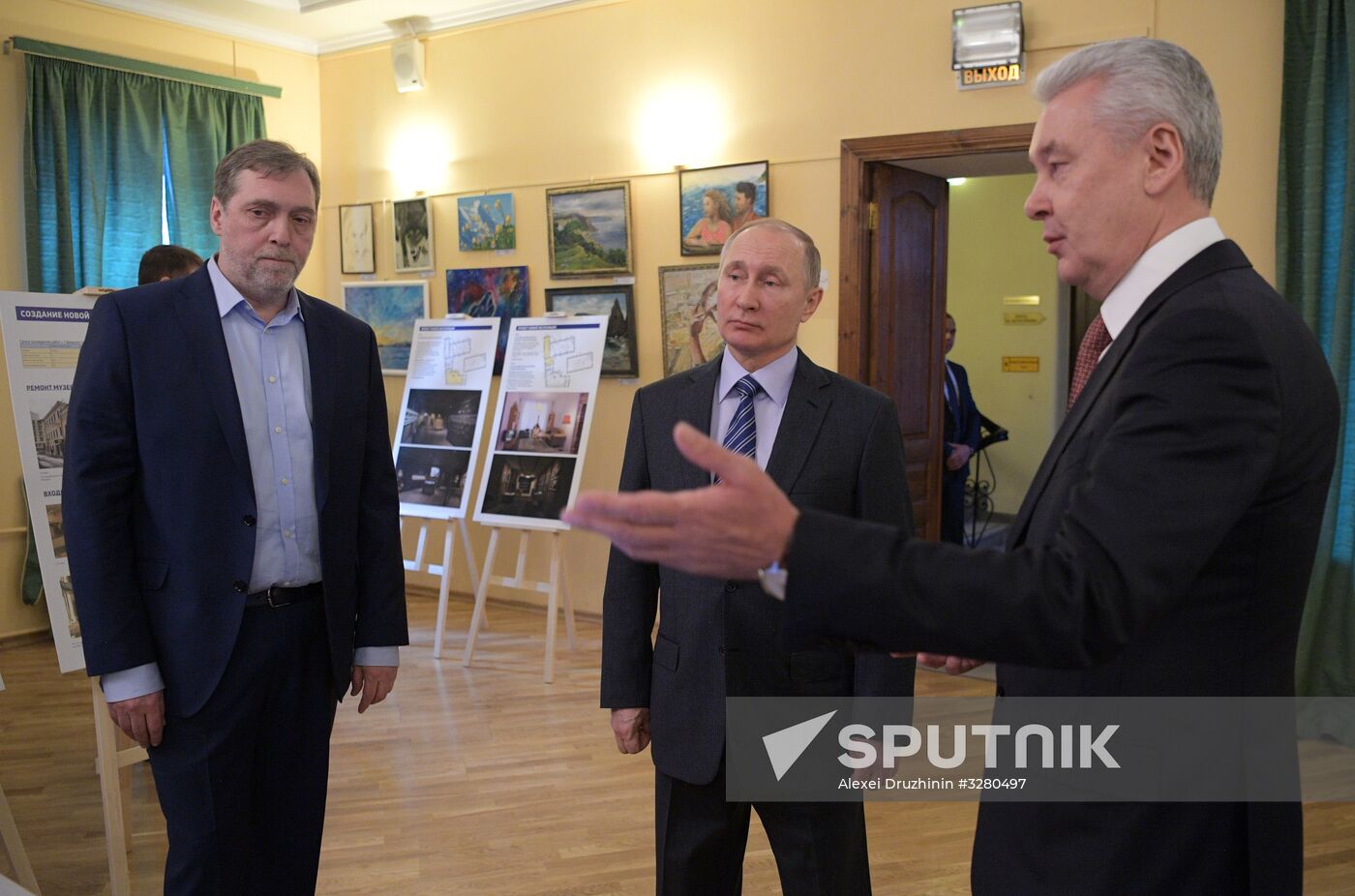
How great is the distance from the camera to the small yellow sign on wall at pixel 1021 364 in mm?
10391

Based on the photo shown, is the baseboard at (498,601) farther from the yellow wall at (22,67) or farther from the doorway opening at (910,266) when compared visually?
the yellow wall at (22,67)

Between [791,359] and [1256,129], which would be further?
[1256,129]

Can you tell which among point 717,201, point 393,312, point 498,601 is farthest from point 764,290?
point 393,312

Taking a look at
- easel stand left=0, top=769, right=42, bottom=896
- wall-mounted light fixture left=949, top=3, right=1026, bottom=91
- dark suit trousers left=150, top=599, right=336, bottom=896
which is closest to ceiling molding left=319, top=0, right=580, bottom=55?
wall-mounted light fixture left=949, top=3, right=1026, bottom=91

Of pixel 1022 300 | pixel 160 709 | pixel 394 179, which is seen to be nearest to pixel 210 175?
pixel 394 179

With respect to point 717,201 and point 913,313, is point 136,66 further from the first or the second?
point 913,313

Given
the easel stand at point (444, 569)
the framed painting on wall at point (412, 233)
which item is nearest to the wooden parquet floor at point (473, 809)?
the easel stand at point (444, 569)

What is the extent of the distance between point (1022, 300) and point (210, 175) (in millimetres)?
7231

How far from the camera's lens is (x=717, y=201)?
6.25 meters

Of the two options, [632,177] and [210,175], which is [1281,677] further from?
[210,175]

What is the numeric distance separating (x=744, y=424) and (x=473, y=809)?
2.37 m

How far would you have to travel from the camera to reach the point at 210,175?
7344 millimetres

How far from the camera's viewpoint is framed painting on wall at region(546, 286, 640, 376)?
6.71m

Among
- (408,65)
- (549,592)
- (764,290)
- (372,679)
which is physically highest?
(408,65)
